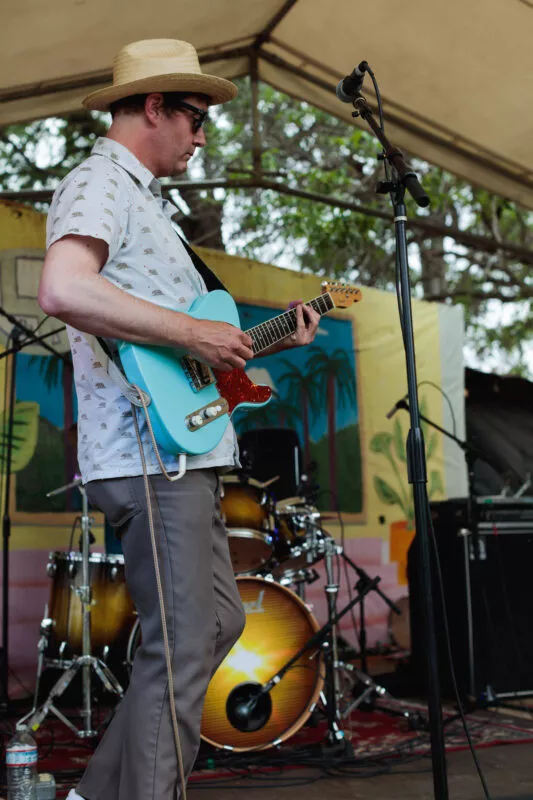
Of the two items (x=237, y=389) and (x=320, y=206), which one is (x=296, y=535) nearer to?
(x=237, y=389)

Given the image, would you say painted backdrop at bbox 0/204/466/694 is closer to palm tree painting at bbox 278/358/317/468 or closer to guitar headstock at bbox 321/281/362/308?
palm tree painting at bbox 278/358/317/468

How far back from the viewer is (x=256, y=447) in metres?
4.94

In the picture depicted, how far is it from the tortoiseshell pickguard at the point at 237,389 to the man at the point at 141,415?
0.43 feet

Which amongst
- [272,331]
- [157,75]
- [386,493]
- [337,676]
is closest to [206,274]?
[272,331]

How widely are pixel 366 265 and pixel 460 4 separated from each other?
8273 millimetres

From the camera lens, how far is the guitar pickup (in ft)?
6.85

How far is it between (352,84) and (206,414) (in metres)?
1.17

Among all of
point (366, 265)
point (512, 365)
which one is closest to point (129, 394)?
point (366, 265)

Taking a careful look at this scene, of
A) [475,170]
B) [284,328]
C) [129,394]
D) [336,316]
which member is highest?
[475,170]

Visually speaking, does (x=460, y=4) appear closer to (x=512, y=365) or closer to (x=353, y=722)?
(x=353, y=722)

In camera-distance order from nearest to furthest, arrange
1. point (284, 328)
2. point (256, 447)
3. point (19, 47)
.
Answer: point (284, 328)
point (19, 47)
point (256, 447)

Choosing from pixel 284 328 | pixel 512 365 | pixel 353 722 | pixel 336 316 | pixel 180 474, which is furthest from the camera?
pixel 512 365

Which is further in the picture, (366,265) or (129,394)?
(366,265)

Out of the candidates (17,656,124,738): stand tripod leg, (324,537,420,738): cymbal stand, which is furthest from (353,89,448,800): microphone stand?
(17,656,124,738): stand tripod leg
